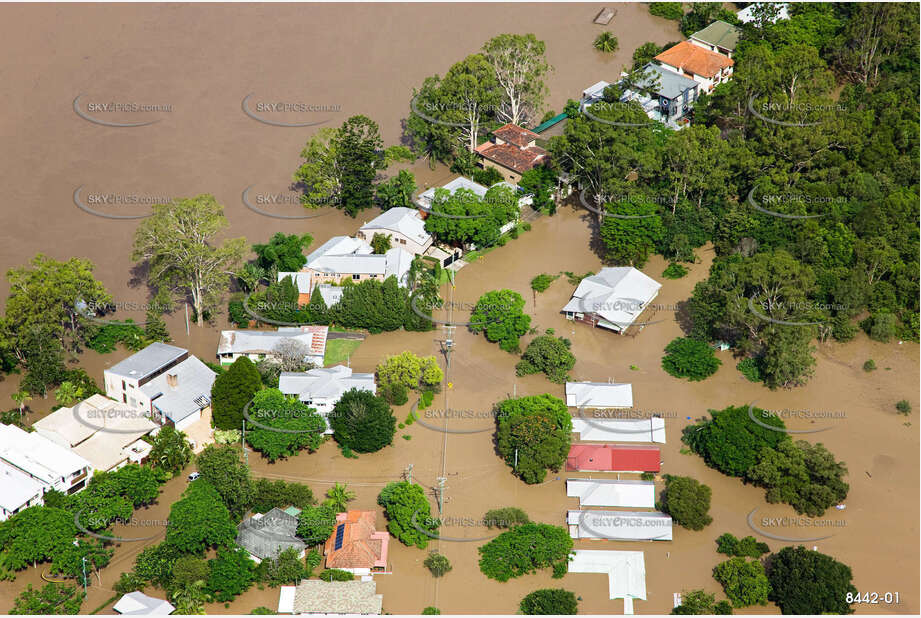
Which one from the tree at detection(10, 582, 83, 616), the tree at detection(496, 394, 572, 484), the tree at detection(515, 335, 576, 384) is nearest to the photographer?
the tree at detection(10, 582, 83, 616)

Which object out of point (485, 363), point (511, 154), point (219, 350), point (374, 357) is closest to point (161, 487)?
point (219, 350)

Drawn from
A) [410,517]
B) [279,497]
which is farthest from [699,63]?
[279,497]

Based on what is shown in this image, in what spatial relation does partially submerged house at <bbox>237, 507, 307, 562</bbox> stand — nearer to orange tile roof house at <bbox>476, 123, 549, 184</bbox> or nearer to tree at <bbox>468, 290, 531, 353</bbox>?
tree at <bbox>468, 290, 531, 353</bbox>

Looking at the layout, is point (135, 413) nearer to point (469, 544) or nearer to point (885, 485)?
point (469, 544)

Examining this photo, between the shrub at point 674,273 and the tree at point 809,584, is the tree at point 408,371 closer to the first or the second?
the shrub at point 674,273

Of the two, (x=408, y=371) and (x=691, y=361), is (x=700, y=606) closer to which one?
(x=691, y=361)

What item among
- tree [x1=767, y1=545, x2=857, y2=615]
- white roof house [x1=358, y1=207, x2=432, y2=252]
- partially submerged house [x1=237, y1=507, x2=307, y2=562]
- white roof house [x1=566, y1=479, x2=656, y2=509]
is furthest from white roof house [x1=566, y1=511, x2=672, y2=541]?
white roof house [x1=358, y1=207, x2=432, y2=252]
